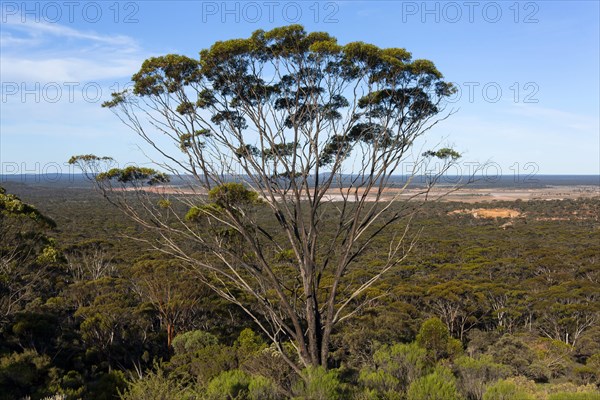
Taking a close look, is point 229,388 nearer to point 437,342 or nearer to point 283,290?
point 283,290

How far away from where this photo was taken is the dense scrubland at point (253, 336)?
324 inches

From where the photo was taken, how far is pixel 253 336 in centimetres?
1550

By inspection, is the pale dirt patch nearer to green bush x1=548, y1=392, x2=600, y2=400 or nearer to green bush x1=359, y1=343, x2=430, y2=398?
green bush x1=359, y1=343, x2=430, y2=398

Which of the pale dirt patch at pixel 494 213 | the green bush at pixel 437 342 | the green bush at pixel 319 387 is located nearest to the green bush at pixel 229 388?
the green bush at pixel 319 387

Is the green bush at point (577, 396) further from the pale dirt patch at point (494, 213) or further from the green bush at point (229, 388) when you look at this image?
the pale dirt patch at point (494, 213)

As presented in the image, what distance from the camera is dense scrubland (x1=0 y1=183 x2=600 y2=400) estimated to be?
27.0ft

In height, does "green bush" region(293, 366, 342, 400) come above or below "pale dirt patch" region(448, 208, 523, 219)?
above

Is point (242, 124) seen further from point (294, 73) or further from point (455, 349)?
point (455, 349)

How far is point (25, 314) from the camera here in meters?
16.7

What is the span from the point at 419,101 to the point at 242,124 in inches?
147

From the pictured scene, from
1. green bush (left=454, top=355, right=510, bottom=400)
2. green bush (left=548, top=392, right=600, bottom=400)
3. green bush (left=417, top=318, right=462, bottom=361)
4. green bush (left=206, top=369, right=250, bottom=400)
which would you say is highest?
green bush (left=548, top=392, right=600, bottom=400)

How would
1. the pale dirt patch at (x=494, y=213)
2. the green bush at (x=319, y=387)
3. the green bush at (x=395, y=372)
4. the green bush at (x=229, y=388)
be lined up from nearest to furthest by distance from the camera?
1. the green bush at (x=319, y=387)
2. the green bush at (x=229, y=388)
3. the green bush at (x=395, y=372)
4. the pale dirt patch at (x=494, y=213)

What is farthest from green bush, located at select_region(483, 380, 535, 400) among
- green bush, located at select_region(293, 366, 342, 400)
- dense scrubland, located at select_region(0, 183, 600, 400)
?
green bush, located at select_region(293, 366, 342, 400)

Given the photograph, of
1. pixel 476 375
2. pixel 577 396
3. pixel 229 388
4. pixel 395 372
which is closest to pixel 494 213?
pixel 476 375
